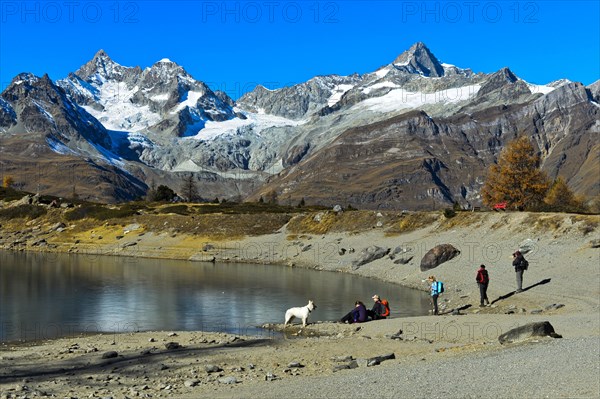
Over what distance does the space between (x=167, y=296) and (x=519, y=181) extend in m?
54.0

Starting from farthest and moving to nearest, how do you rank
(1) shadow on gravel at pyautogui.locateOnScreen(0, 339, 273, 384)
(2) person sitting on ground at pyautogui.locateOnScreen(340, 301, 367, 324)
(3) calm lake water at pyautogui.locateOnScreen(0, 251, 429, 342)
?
(3) calm lake water at pyautogui.locateOnScreen(0, 251, 429, 342), (2) person sitting on ground at pyautogui.locateOnScreen(340, 301, 367, 324), (1) shadow on gravel at pyautogui.locateOnScreen(0, 339, 273, 384)

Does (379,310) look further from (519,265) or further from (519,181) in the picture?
(519,181)

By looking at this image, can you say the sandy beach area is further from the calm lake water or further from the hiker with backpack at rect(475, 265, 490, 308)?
the calm lake water

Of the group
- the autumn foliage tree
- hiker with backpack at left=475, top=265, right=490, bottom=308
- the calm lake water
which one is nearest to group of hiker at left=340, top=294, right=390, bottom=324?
the calm lake water

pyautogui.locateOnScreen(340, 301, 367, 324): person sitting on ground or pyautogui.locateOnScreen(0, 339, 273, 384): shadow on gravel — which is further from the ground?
pyautogui.locateOnScreen(340, 301, 367, 324): person sitting on ground

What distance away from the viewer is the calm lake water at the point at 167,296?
3759cm

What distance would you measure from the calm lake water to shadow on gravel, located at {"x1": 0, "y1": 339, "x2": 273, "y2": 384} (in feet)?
26.5

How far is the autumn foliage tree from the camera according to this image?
279 ft

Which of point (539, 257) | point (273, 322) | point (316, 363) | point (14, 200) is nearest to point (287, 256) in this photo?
point (539, 257)

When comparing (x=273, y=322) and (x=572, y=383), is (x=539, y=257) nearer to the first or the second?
(x=273, y=322)

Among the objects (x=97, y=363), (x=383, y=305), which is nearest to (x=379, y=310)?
(x=383, y=305)

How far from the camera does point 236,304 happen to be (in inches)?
1812

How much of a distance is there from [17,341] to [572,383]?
25.1m

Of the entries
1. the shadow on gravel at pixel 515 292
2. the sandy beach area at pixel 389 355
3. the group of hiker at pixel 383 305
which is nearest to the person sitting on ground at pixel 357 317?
the group of hiker at pixel 383 305
